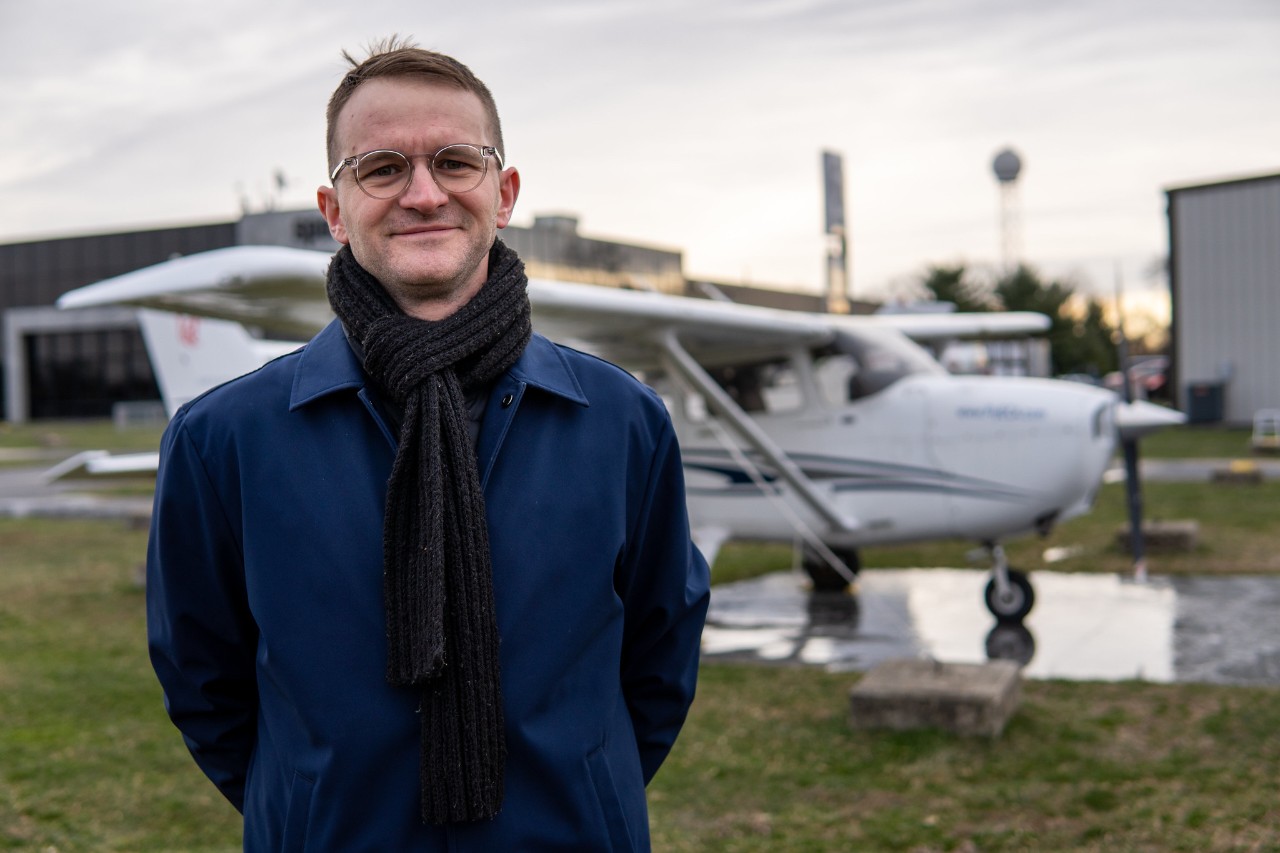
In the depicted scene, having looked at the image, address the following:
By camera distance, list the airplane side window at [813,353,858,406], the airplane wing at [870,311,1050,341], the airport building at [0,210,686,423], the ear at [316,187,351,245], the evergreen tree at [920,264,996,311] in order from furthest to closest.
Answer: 1. the airport building at [0,210,686,423]
2. the evergreen tree at [920,264,996,311]
3. the airplane wing at [870,311,1050,341]
4. the airplane side window at [813,353,858,406]
5. the ear at [316,187,351,245]

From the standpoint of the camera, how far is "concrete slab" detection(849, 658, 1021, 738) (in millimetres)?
5535

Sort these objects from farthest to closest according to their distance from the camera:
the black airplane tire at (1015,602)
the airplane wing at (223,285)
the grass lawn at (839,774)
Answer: the black airplane tire at (1015,602), the airplane wing at (223,285), the grass lawn at (839,774)

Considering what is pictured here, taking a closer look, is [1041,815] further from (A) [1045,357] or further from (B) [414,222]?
(A) [1045,357]

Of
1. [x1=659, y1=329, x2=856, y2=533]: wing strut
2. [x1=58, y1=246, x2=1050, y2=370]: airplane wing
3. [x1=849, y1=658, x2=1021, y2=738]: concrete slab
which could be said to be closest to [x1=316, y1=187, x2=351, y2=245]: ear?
[x1=58, y1=246, x2=1050, y2=370]: airplane wing

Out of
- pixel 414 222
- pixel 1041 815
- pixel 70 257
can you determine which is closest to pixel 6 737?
pixel 1041 815

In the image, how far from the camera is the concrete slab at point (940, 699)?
18.2 ft

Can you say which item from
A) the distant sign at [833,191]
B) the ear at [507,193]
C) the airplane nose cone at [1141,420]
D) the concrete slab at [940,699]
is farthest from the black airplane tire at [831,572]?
the ear at [507,193]

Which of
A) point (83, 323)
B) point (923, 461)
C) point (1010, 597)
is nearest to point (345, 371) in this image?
point (1010, 597)

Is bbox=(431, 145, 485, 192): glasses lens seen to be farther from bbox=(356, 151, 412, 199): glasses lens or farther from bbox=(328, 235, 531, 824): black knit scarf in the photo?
bbox=(328, 235, 531, 824): black knit scarf

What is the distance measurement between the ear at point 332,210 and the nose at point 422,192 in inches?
7.4

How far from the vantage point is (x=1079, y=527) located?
13.4 metres

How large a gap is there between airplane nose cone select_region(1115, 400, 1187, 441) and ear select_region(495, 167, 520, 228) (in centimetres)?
745

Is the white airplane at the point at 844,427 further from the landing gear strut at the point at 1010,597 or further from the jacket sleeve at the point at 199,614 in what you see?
the jacket sleeve at the point at 199,614

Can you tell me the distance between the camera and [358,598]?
1.68 m
